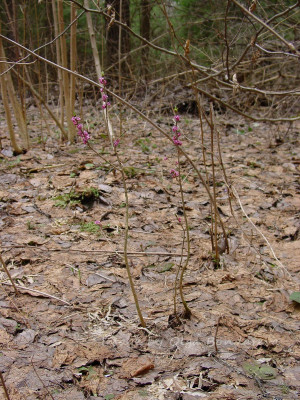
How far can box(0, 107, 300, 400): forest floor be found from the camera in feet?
4.68

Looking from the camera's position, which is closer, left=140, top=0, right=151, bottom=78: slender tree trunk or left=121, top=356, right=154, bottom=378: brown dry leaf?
left=121, top=356, right=154, bottom=378: brown dry leaf

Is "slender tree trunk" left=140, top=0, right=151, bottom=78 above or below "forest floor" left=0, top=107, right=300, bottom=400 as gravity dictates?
above

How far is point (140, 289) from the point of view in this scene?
2037 millimetres

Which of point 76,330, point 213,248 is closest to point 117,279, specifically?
point 76,330

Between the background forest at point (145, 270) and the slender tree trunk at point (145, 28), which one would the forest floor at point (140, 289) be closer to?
the background forest at point (145, 270)

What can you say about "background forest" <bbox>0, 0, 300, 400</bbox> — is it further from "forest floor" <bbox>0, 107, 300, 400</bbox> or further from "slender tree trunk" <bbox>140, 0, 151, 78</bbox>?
"slender tree trunk" <bbox>140, 0, 151, 78</bbox>

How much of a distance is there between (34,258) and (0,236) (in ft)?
1.24

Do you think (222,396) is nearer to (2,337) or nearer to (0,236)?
(2,337)

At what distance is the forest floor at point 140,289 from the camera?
1427mm

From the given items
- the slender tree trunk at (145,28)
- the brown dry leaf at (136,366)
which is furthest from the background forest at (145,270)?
the slender tree trunk at (145,28)

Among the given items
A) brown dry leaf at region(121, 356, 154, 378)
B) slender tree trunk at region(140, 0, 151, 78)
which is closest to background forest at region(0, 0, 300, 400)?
brown dry leaf at region(121, 356, 154, 378)

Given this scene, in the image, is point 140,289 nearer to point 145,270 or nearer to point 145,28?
point 145,270

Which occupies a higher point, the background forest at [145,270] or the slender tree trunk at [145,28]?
the slender tree trunk at [145,28]

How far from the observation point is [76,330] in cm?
168
